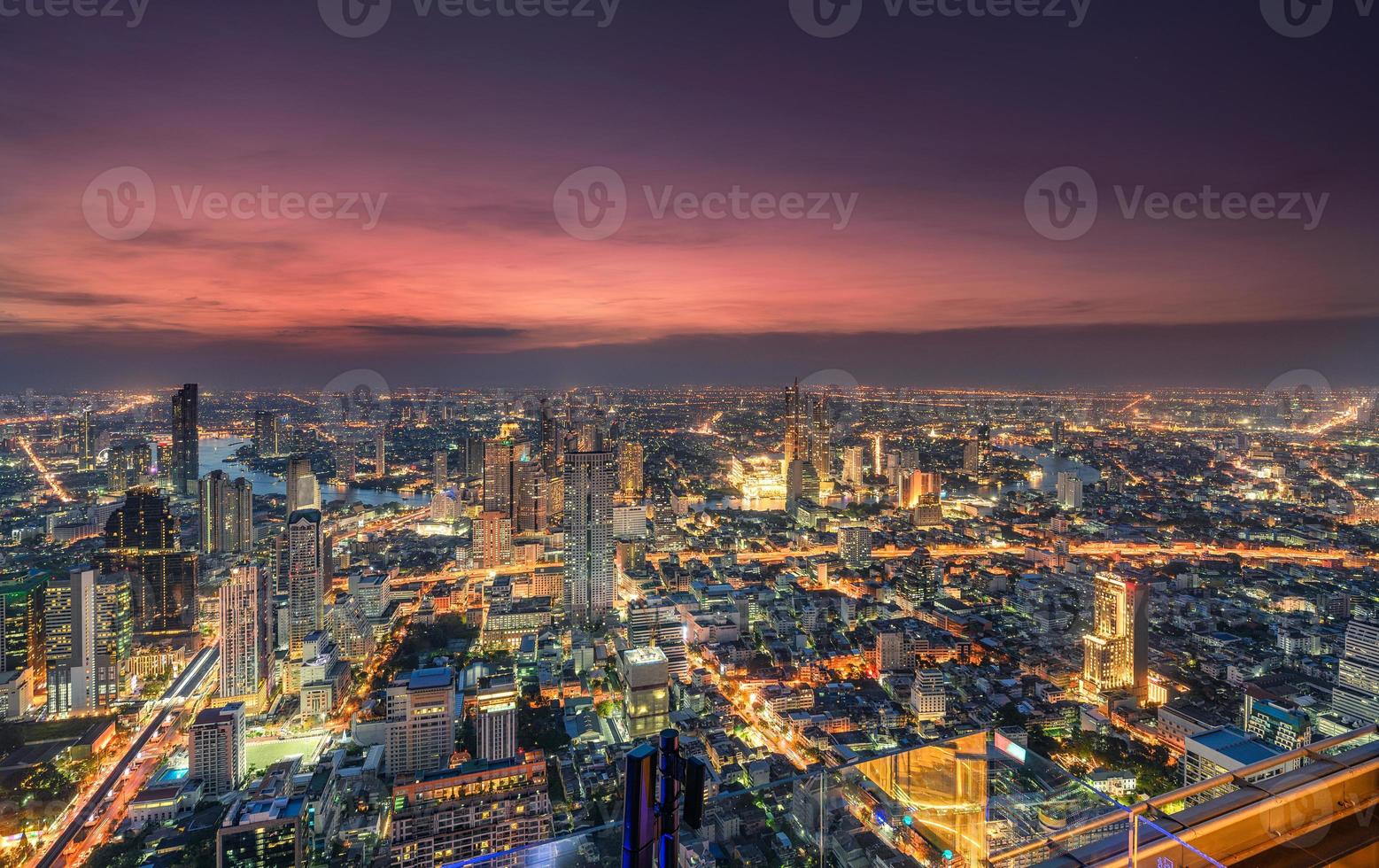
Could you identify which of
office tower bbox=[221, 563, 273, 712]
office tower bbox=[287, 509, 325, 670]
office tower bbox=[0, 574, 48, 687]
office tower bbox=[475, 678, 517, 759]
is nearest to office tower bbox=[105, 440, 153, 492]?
office tower bbox=[0, 574, 48, 687]

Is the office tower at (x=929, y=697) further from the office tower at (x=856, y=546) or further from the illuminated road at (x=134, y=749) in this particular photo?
the illuminated road at (x=134, y=749)

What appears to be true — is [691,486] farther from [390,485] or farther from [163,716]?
[163,716]

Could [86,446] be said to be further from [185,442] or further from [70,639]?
[70,639]

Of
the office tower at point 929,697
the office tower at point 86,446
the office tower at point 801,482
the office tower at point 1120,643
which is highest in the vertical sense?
the office tower at point 86,446

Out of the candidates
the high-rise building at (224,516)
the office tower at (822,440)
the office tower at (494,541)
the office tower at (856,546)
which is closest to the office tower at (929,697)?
the office tower at (856,546)

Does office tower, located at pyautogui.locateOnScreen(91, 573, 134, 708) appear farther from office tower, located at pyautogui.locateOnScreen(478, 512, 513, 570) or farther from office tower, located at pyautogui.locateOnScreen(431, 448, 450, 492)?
office tower, located at pyautogui.locateOnScreen(431, 448, 450, 492)

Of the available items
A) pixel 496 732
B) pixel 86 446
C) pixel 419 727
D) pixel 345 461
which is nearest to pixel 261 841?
pixel 419 727
